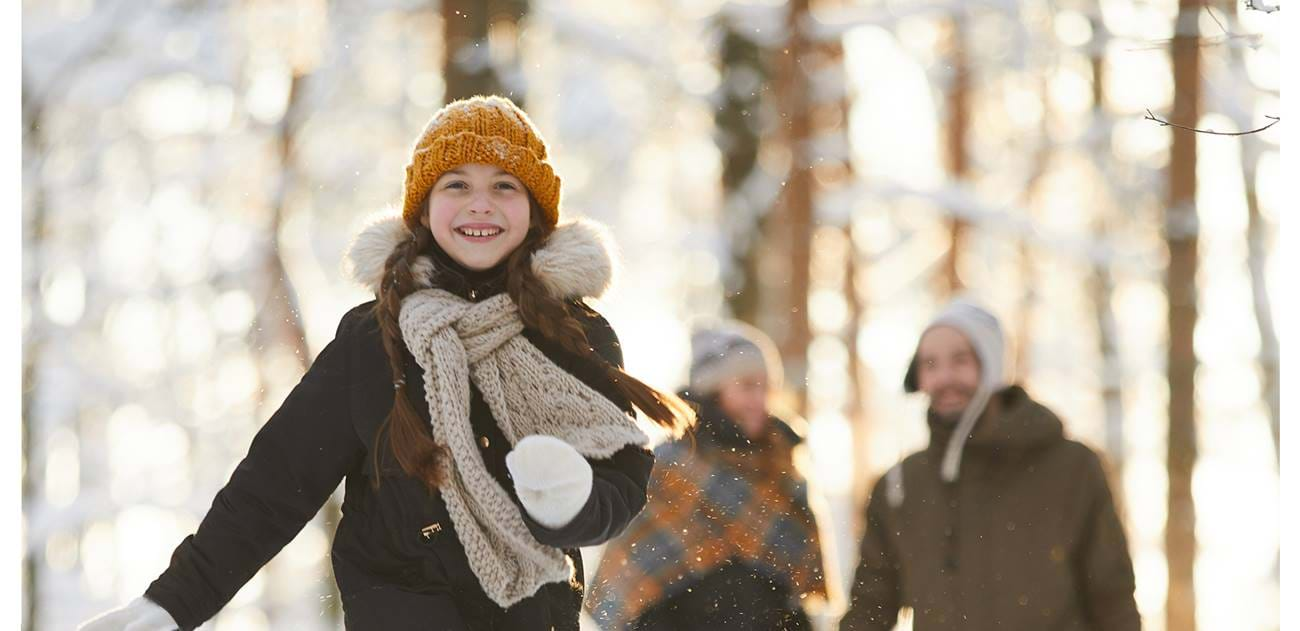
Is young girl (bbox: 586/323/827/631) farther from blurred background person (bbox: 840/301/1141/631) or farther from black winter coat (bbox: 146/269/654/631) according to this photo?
black winter coat (bbox: 146/269/654/631)

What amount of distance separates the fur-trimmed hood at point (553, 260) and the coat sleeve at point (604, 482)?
7cm

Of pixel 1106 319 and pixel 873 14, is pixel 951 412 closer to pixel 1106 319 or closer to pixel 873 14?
pixel 873 14

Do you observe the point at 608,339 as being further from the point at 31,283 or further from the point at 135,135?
the point at 31,283

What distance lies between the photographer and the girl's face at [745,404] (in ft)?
15.0

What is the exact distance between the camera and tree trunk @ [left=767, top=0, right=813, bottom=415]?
8.62 metres

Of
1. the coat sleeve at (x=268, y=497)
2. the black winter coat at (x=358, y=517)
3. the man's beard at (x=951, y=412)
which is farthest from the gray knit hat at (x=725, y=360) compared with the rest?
the coat sleeve at (x=268, y=497)

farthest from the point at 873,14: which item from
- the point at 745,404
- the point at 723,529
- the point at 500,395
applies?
the point at 500,395

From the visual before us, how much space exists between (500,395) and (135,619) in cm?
73

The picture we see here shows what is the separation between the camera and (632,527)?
459 centimetres

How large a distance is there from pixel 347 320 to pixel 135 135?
259 inches

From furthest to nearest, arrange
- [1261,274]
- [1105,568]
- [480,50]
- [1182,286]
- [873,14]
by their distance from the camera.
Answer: [1261,274] → [1182,286] → [873,14] → [480,50] → [1105,568]

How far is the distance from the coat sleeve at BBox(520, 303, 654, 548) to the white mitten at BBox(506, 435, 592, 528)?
0.07ft

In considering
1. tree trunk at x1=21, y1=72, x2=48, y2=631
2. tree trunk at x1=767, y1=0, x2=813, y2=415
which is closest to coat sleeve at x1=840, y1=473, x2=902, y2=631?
tree trunk at x1=767, y1=0, x2=813, y2=415

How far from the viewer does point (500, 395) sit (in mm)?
2650
